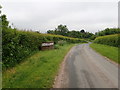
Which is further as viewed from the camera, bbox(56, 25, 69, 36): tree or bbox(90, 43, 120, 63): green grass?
bbox(56, 25, 69, 36): tree

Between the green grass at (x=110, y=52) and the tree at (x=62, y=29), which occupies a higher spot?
the tree at (x=62, y=29)

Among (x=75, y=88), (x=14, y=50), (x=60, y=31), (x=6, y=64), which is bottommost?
(x=75, y=88)

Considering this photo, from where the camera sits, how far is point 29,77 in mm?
6445

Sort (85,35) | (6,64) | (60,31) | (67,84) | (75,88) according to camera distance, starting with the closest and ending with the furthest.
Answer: (75,88) < (67,84) < (6,64) < (60,31) < (85,35)

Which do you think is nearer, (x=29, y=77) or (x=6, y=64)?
(x=29, y=77)

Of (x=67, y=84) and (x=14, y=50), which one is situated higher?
(x=14, y=50)

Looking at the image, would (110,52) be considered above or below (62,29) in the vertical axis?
below

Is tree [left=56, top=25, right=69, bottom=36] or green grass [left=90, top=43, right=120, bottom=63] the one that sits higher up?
tree [left=56, top=25, right=69, bottom=36]

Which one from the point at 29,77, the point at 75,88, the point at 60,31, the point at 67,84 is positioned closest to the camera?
the point at 75,88

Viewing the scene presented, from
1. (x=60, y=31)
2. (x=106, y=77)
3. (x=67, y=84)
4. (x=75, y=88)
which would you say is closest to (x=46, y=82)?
(x=67, y=84)

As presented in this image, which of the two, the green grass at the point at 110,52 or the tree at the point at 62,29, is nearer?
the green grass at the point at 110,52

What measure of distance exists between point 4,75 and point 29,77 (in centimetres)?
169

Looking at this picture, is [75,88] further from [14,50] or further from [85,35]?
[85,35]

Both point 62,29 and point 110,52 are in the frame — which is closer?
point 110,52
